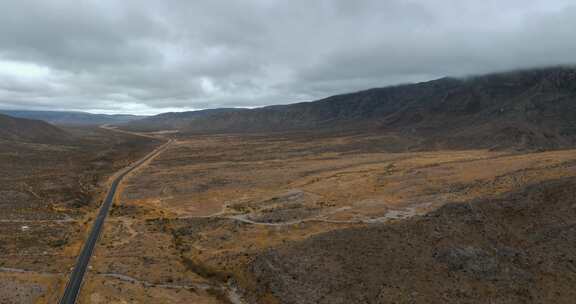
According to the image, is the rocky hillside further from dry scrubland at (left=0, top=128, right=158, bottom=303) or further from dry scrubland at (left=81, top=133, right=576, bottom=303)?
dry scrubland at (left=0, top=128, right=158, bottom=303)

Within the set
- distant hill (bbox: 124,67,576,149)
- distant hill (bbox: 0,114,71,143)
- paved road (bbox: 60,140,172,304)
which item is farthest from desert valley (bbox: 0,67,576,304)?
distant hill (bbox: 0,114,71,143)

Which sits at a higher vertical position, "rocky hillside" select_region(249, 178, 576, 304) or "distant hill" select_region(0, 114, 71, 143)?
"distant hill" select_region(0, 114, 71, 143)

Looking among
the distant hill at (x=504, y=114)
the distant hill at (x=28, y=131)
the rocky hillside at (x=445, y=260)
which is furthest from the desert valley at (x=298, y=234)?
the distant hill at (x=28, y=131)

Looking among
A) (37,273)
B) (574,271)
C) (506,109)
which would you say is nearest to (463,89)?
(506,109)

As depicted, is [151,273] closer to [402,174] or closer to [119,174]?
[402,174]

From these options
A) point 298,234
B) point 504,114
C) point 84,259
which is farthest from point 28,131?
point 504,114
